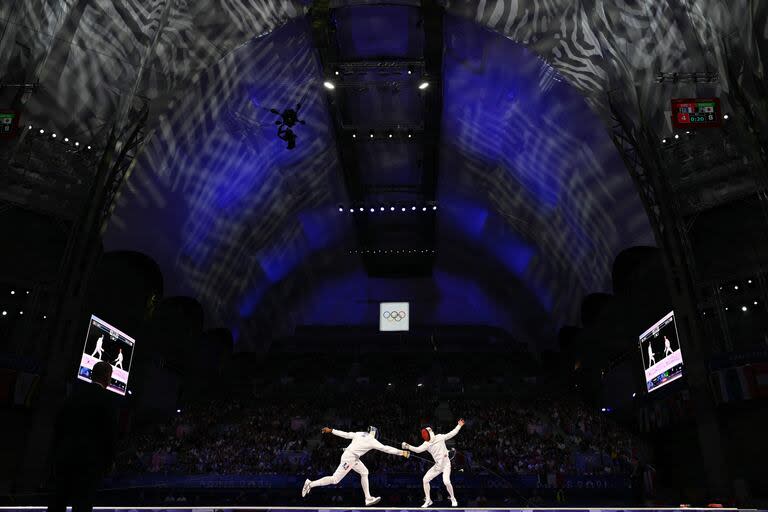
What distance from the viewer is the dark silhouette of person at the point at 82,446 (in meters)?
5.45

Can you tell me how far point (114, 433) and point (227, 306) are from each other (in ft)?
110

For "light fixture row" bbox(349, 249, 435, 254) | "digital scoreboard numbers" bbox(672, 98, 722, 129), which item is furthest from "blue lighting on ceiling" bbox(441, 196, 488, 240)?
"digital scoreboard numbers" bbox(672, 98, 722, 129)

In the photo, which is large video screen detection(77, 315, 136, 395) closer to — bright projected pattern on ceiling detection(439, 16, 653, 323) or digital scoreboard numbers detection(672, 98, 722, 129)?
bright projected pattern on ceiling detection(439, 16, 653, 323)

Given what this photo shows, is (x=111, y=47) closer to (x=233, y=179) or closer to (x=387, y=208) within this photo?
(x=233, y=179)

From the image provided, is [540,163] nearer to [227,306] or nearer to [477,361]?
[227,306]

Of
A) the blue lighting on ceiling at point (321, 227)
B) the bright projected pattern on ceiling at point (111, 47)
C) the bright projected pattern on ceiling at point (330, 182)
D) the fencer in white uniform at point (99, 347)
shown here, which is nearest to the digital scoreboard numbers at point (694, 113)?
the bright projected pattern on ceiling at point (330, 182)

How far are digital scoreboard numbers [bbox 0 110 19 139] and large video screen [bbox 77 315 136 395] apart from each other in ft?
31.0

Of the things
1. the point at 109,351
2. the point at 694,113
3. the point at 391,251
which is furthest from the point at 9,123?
the point at 391,251

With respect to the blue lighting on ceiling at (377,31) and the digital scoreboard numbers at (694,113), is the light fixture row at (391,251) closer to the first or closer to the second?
the blue lighting on ceiling at (377,31)

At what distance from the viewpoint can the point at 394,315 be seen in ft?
160

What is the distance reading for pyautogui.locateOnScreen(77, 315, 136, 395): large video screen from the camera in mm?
23984

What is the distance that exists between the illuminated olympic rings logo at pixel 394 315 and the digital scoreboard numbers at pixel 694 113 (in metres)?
32.8

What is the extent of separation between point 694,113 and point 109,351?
2499cm

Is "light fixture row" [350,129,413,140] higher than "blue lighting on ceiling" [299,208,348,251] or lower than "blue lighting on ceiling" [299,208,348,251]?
higher
